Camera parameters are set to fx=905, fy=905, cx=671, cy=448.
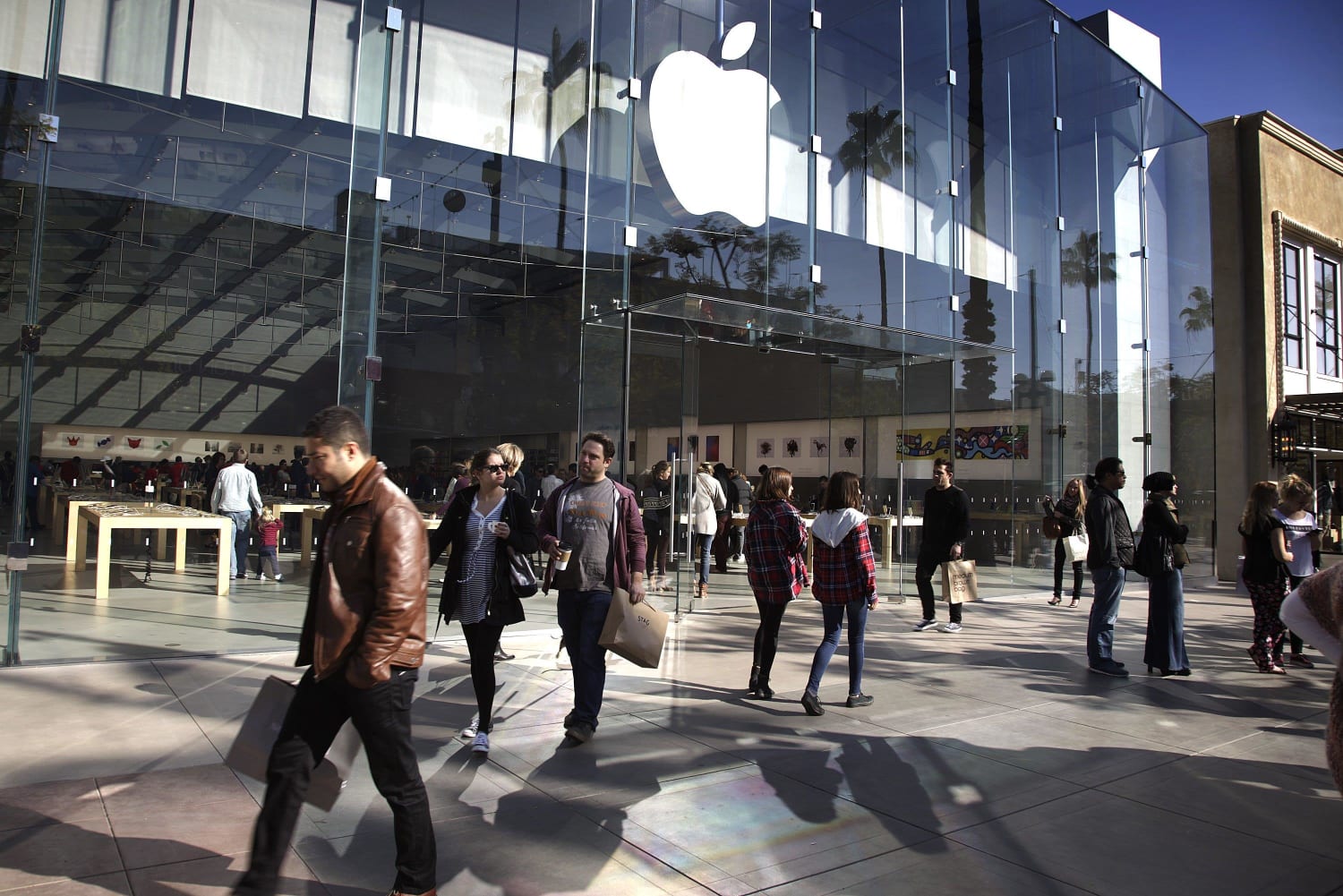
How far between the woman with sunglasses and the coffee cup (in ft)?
0.51

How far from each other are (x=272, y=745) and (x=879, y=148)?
452 inches

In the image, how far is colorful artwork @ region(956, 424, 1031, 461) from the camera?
14.0m

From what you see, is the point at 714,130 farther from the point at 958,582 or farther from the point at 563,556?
the point at 563,556

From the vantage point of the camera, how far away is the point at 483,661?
502cm

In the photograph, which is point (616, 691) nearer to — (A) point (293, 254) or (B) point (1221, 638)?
(B) point (1221, 638)

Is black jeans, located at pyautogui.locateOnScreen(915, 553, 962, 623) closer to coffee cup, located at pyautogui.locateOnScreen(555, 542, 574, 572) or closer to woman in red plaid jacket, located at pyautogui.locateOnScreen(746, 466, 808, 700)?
woman in red plaid jacket, located at pyautogui.locateOnScreen(746, 466, 808, 700)

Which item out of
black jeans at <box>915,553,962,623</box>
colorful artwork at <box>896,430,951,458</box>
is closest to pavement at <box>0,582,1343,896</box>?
black jeans at <box>915,553,962,623</box>

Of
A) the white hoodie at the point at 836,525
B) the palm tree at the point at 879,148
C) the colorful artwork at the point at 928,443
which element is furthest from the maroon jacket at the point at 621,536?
the colorful artwork at the point at 928,443

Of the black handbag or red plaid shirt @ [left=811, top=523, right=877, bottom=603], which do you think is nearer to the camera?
the black handbag

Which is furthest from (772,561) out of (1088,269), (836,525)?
(1088,269)

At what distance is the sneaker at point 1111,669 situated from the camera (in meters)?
7.33

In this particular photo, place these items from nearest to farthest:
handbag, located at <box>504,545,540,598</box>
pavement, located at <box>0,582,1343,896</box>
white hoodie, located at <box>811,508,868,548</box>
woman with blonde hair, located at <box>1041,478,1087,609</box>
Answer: pavement, located at <box>0,582,1343,896</box>
handbag, located at <box>504,545,540,598</box>
white hoodie, located at <box>811,508,868,548</box>
woman with blonde hair, located at <box>1041,478,1087,609</box>

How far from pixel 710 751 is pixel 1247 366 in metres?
15.5

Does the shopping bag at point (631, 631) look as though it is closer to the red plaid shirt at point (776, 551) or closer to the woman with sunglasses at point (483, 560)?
the woman with sunglasses at point (483, 560)
